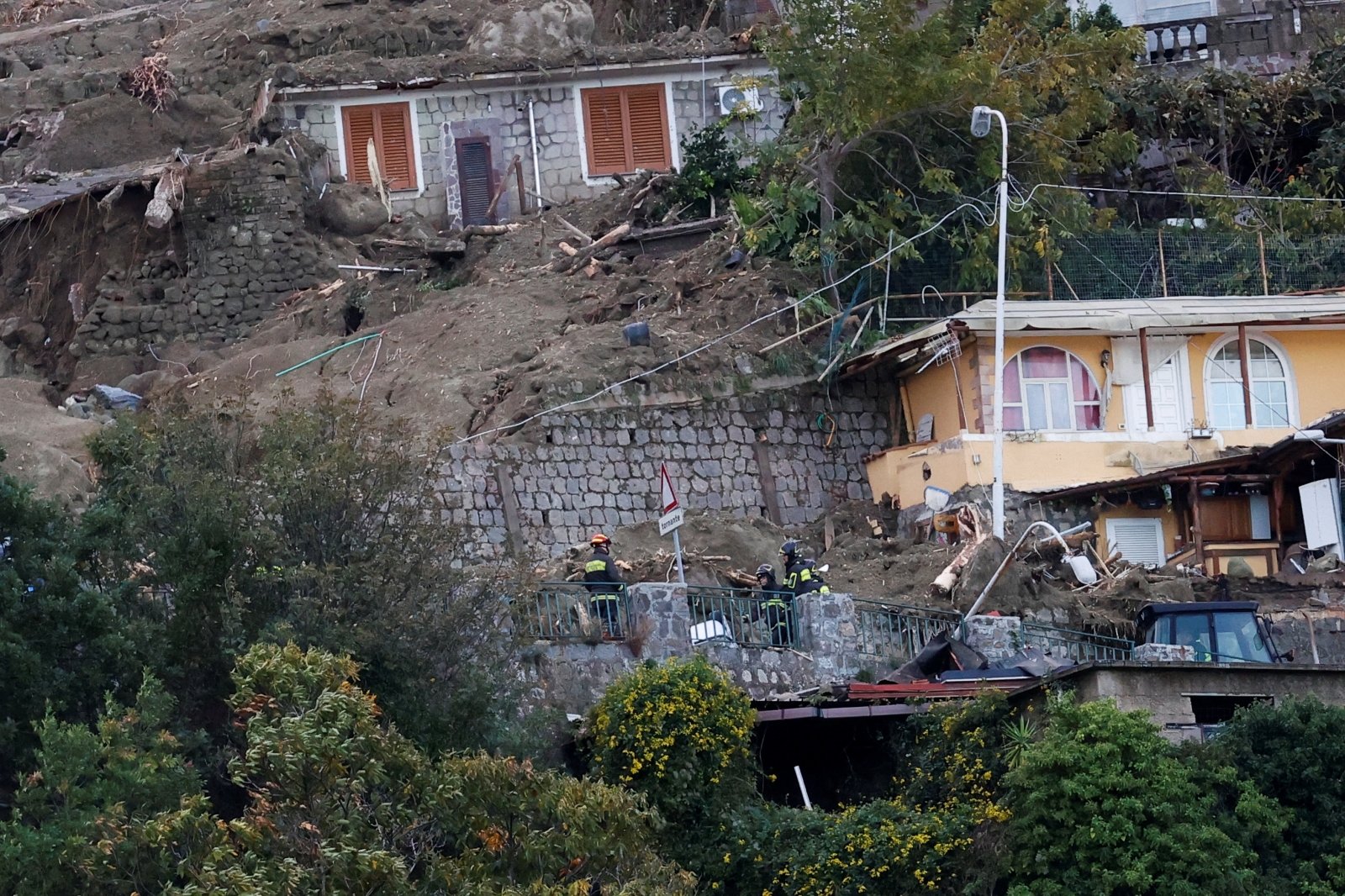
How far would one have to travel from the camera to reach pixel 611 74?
126 ft

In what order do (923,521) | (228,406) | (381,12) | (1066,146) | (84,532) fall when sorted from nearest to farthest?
(84,532) < (228,406) < (923,521) < (1066,146) < (381,12)

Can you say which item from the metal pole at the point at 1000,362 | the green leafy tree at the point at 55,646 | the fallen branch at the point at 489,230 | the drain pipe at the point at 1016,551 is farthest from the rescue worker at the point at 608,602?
the fallen branch at the point at 489,230

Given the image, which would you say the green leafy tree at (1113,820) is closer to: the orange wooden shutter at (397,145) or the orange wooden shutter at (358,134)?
the orange wooden shutter at (397,145)

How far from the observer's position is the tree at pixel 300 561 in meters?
20.5

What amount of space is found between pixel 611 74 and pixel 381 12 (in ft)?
18.1

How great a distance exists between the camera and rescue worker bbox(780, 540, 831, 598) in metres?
25.7

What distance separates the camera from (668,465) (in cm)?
3103

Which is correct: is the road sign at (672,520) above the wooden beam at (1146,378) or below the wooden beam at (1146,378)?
below

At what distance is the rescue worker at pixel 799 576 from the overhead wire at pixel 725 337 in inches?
194

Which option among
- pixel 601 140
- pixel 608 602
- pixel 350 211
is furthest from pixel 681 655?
pixel 601 140

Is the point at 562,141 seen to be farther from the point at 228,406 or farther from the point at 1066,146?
the point at 228,406

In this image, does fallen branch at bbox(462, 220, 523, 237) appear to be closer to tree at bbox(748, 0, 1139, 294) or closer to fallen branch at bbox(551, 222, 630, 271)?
fallen branch at bbox(551, 222, 630, 271)

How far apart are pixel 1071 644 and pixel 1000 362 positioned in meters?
4.72

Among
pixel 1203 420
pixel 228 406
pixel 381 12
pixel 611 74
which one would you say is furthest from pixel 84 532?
pixel 381 12
